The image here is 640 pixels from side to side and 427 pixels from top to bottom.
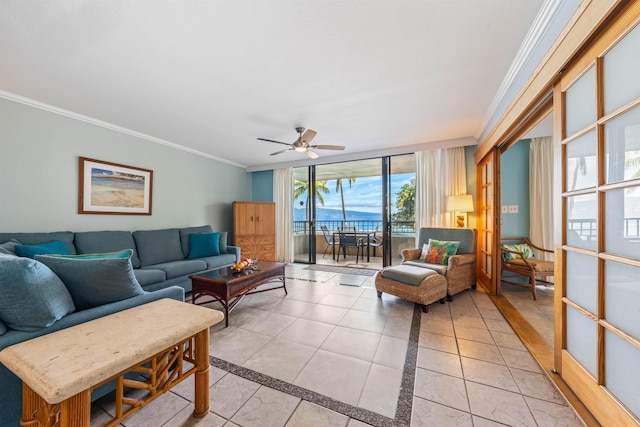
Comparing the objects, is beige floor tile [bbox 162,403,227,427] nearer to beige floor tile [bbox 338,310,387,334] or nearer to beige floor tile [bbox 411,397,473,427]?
beige floor tile [bbox 411,397,473,427]

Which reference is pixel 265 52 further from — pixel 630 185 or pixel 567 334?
pixel 567 334

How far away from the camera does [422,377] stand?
161cm

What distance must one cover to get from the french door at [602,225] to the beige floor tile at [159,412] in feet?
7.38

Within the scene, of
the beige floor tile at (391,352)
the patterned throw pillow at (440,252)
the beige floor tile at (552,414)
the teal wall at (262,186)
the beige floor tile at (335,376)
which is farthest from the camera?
the teal wall at (262,186)

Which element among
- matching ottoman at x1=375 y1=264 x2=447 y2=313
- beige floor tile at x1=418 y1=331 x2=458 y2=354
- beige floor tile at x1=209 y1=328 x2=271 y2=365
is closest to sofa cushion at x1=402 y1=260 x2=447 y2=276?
matching ottoman at x1=375 y1=264 x2=447 y2=313

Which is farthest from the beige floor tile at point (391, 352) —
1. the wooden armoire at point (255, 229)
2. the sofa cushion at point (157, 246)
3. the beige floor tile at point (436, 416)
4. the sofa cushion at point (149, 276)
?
the wooden armoire at point (255, 229)

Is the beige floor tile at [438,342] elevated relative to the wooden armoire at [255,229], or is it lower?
lower

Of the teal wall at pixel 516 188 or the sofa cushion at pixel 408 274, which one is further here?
the teal wall at pixel 516 188

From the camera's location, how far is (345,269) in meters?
4.87

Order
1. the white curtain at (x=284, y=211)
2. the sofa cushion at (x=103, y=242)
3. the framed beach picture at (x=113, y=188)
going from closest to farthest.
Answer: the sofa cushion at (x=103, y=242) < the framed beach picture at (x=113, y=188) < the white curtain at (x=284, y=211)

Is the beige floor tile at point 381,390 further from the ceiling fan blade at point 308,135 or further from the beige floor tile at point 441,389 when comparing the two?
the ceiling fan blade at point 308,135

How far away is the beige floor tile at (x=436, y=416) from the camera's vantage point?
1246 mm

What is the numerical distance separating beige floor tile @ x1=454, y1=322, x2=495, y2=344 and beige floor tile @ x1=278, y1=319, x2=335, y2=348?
120 cm

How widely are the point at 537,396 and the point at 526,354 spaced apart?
52 centimetres
